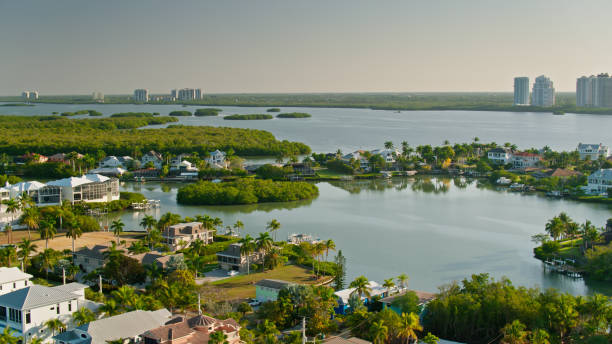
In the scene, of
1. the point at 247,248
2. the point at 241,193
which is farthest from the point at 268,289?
the point at 241,193

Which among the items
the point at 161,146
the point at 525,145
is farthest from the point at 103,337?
the point at 525,145

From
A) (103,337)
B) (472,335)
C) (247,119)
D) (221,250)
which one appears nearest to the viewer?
(103,337)

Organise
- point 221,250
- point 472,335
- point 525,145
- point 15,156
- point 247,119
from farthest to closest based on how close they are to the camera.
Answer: point 247,119 < point 525,145 < point 15,156 < point 221,250 < point 472,335

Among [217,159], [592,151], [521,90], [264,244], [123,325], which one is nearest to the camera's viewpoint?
[123,325]

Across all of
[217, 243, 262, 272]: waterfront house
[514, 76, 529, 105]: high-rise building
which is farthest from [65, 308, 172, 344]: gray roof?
[514, 76, 529, 105]: high-rise building

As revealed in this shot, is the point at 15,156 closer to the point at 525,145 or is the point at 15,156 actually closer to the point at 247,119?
the point at 525,145

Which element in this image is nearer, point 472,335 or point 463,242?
point 472,335

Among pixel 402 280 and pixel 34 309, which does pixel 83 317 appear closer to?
pixel 34 309

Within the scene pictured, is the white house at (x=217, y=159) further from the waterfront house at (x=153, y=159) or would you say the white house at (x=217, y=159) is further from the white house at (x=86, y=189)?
the white house at (x=86, y=189)
